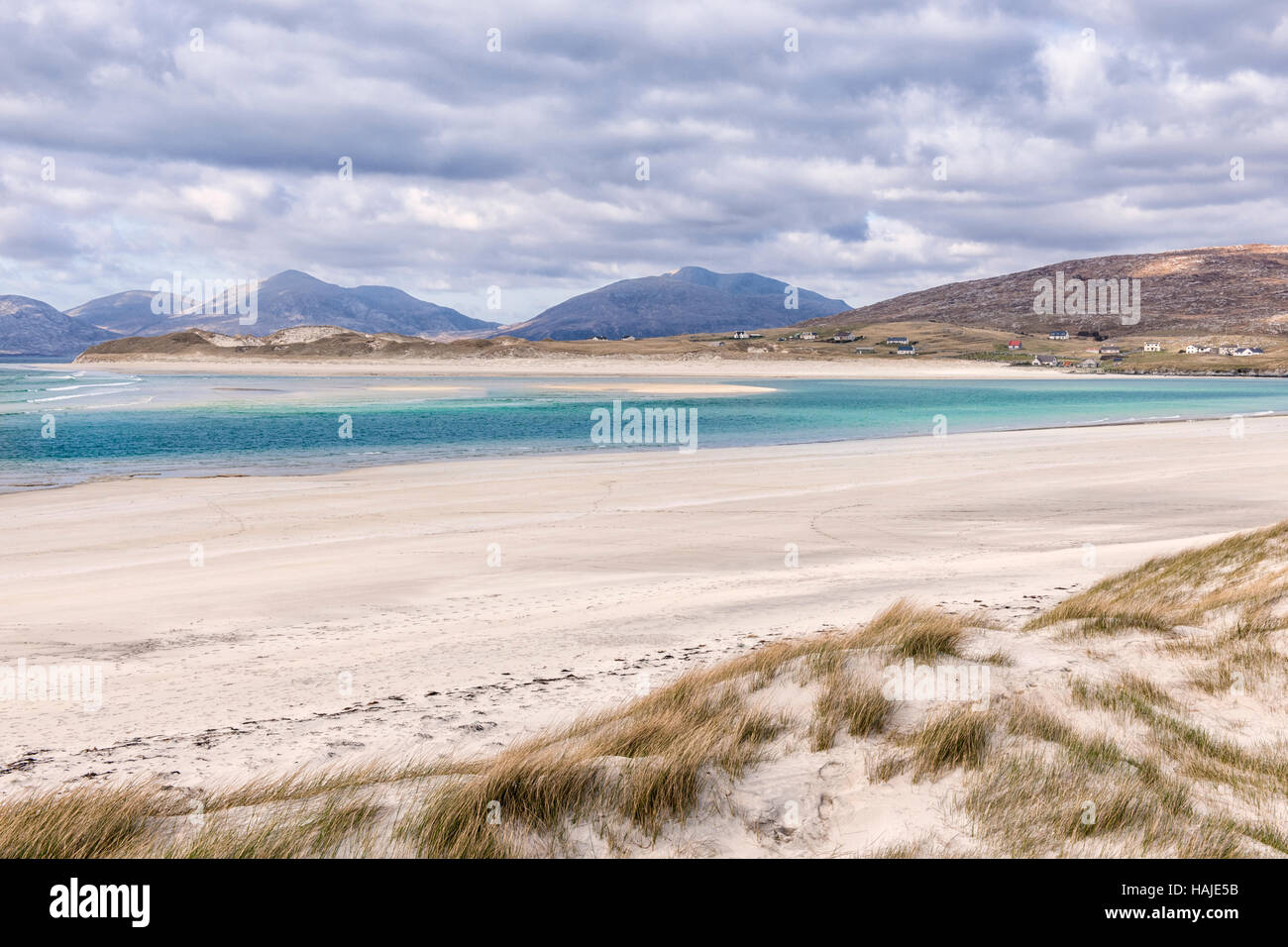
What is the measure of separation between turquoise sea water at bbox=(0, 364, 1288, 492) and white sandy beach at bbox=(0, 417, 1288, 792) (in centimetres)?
592

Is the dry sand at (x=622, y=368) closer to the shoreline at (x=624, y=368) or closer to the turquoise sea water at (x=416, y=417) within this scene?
the shoreline at (x=624, y=368)

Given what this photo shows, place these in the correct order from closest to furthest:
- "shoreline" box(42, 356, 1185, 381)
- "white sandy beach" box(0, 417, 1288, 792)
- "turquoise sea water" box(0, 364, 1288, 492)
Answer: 1. "white sandy beach" box(0, 417, 1288, 792)
2. "turquoise sea water" box(0, 364, 1288, 492)
3. "shoreline" box(42, 356, 1185, 381)

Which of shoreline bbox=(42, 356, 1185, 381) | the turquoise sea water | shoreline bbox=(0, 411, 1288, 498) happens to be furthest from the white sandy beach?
shoreline bbox=(42, 356, 1185, 381)

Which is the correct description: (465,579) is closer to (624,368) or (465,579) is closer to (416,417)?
(416,417)

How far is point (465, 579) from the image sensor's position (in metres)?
12.0

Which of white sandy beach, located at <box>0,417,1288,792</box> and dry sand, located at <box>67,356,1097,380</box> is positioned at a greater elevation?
dry sand, located at <box>67,356,1097,380</box>

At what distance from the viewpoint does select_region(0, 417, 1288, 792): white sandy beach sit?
22.0ft

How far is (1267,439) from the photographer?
32.9 meters

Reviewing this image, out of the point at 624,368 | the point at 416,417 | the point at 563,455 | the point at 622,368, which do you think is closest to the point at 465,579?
the point at 563,455

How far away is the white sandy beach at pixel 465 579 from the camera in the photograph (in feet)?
22.0

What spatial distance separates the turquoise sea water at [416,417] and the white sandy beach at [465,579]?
5.92 metres

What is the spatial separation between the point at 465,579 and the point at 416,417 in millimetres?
33998

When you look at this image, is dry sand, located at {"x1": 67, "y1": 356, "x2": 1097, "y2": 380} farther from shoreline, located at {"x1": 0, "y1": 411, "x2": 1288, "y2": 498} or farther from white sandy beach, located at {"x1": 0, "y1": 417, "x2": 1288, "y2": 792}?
white sandy beach, located at {"x1": 0, "y1": 417, "x2": 1288, "y2": 792}

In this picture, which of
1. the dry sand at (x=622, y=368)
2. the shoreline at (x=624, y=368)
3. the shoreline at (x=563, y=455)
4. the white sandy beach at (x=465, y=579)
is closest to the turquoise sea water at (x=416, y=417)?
the shoreline at (x=563, y=455)
